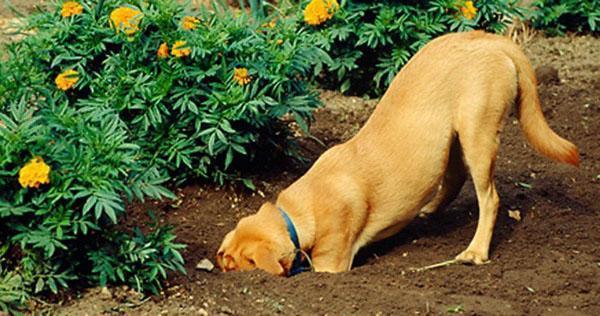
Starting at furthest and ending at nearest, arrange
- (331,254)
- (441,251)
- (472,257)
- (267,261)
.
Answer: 1. (441,251)
2. (472,257)
3. (331,254)
4. (267,261)

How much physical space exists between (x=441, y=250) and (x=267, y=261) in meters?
1.35

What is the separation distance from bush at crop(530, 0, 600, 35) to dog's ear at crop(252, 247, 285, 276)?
5.39 m

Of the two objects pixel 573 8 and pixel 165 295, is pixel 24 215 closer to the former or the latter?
pixel 165 295

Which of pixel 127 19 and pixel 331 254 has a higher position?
pixel 127 19

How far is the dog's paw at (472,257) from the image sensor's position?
21.0 ft

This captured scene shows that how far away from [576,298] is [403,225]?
134 cm

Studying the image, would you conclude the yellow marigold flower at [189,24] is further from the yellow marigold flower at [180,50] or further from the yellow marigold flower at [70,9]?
the yellow marigold flower at [70,9]

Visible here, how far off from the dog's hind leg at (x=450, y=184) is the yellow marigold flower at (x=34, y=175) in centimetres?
287

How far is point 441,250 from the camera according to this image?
6.68 m

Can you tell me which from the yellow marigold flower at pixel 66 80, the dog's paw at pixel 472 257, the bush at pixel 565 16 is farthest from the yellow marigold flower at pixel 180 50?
the bush at pixel 565 16

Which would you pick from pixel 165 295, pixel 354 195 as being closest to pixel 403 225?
pixel 354 195

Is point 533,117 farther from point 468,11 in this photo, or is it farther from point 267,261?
point 468,11

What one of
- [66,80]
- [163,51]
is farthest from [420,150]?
[66,80]

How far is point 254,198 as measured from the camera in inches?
286
